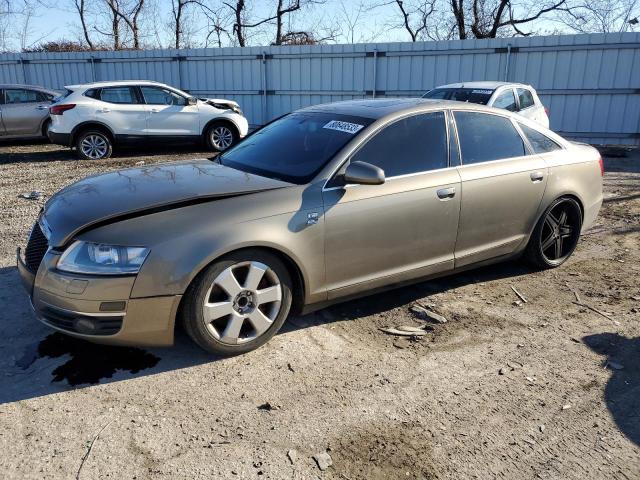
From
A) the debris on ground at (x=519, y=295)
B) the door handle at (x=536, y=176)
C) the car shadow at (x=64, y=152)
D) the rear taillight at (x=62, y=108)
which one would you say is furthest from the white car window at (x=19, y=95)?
the debris on ground at (x=519, y=295)

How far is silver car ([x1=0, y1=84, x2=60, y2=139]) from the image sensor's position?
40.8 ft

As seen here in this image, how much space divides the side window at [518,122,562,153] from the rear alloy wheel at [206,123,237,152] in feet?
28.2

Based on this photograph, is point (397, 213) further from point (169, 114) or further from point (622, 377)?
point (169, 114)

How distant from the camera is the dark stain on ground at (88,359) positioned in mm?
3230

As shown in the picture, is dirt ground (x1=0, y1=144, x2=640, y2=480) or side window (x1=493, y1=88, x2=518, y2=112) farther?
side window (x1=493, y1=88, x2=518, y2=112)

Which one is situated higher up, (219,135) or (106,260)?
(106,260)

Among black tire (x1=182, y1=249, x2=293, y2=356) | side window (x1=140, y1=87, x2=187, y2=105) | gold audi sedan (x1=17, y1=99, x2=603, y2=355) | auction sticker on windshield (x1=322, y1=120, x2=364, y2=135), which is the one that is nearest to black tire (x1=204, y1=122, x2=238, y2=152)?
side window (x1=140, y1=87, x2=187, y2=105)

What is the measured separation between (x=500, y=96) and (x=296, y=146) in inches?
277

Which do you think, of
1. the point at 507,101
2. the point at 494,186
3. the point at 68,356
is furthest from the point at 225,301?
the point at 507,101

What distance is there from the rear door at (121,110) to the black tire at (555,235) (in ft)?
29.8

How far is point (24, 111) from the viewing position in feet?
41.3

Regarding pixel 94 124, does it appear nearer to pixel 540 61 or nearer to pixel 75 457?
pixel 75 457

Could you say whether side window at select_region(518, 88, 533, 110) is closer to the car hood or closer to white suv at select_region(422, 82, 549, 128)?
white suv at select_region(422, 82, 549, 128)

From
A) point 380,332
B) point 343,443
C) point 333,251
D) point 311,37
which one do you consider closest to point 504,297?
point 380,332
